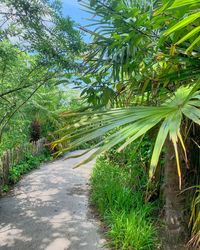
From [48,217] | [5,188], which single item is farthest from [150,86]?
[5,188]

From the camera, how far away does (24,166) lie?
30.8 ft

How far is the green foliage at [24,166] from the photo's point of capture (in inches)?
314

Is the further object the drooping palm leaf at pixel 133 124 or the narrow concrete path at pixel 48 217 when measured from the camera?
the narrow concrete path at pixel 48 217

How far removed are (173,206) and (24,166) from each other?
7.40 m

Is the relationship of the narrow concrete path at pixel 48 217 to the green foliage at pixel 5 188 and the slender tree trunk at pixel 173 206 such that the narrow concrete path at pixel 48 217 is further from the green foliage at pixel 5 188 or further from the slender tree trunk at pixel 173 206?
the slender tree trunk at pixel 173 206

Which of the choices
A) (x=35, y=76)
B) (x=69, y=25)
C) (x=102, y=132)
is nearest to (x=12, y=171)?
(x=35, y=76)

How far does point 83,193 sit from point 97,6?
4.97 metres

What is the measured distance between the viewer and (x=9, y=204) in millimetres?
6129

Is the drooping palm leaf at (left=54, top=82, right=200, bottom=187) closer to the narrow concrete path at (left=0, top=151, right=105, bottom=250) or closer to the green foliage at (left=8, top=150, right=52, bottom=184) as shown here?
the narrow concrete path at (left=0, top=151, right=105, bottom=250)

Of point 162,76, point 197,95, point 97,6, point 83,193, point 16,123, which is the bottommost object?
point 83,193

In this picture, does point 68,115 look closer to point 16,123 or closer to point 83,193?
point 83,193

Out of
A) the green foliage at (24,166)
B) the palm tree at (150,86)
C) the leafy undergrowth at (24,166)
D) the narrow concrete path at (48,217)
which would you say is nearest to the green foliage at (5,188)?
the leafy undergrowth at (24,166)

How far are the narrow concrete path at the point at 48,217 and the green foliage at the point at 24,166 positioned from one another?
0.70 feet

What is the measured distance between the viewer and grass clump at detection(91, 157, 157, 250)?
13.3 ft
